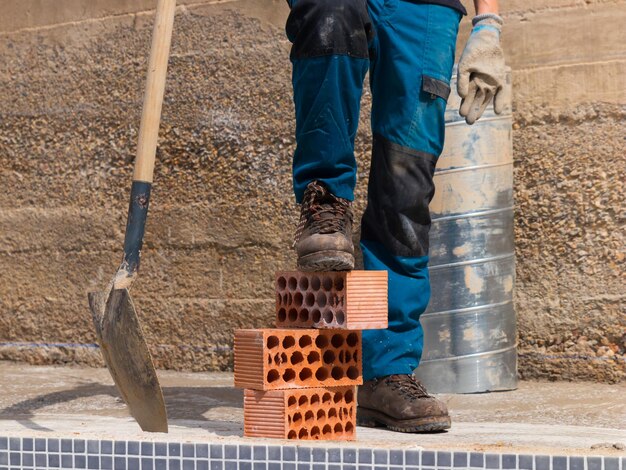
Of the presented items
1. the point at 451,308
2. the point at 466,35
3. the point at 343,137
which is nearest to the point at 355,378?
the point at 343,137

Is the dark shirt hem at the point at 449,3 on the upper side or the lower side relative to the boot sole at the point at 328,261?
upper

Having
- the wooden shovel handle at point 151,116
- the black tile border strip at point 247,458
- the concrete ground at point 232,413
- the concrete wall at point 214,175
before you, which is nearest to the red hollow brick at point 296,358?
the concrete ground at point 232,413

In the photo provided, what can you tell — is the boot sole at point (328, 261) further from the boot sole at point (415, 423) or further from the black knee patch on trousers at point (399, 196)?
the boot sole at point (415, 423)

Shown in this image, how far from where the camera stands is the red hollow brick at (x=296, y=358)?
241 cm

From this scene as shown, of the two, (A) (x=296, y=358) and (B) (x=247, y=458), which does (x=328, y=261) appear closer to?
(A) (x=296, y=358)

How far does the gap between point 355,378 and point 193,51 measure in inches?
85.7

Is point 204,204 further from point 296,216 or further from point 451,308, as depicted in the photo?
point 451,308

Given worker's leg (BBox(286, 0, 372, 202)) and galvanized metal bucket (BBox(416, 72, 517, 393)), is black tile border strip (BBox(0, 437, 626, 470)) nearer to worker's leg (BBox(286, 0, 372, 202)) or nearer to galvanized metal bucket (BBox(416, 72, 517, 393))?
worker's leg (BBox(286, 0, 372, 202))

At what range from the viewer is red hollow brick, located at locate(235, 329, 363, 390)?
241 cm

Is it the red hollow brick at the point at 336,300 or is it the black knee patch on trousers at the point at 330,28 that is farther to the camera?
the black knee patch on trousers at the point at 330,28

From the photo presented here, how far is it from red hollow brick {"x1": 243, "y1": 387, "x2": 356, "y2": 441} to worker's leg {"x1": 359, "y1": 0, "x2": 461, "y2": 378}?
263 millimetres

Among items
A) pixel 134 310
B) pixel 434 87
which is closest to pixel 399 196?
pixel 434 87

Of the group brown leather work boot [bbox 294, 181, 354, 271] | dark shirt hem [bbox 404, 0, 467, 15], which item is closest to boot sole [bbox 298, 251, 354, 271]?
brown leather work boot [bbox 294, 181, 354, 271]

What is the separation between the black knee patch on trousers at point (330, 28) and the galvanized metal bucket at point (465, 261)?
1151mm
